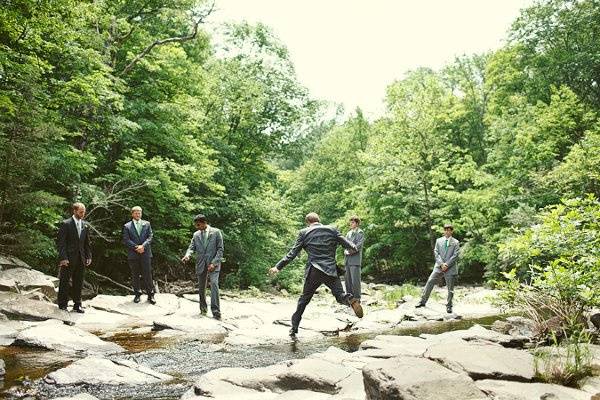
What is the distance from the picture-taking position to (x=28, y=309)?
332 inches

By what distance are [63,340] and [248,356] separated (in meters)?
2.65

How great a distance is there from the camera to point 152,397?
456cm

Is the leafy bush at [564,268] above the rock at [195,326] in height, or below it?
above

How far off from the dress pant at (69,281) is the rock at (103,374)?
4367 mm

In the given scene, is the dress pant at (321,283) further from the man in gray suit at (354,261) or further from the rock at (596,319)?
the rock at (596,319)

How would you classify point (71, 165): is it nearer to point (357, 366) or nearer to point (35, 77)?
point (35, 77)

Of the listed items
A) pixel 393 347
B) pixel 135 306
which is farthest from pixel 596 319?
pixel 135 306

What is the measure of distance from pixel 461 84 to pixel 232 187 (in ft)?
83.8

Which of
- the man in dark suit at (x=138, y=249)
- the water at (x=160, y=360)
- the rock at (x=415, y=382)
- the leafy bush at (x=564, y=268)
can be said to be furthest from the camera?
the man in dark suit at (x=138, y=249)

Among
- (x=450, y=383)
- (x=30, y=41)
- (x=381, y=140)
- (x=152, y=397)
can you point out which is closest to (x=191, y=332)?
(x=152, y=397)

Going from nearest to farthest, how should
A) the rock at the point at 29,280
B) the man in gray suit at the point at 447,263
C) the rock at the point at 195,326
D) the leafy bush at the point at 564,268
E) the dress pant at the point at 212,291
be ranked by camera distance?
the leafy bush at the point at 564,268 → the rock at the point at 195,326 → the rock at the point at 29,280 → the dress pant at the point at 212,291 → the man in gray suit at the point at 447,263

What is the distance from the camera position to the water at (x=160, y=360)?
4.67 m

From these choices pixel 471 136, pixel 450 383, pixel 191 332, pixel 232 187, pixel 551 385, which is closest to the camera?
pixel 450 383

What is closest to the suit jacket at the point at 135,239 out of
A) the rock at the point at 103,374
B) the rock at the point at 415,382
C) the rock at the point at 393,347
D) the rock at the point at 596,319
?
the rock at the point at 103,374
